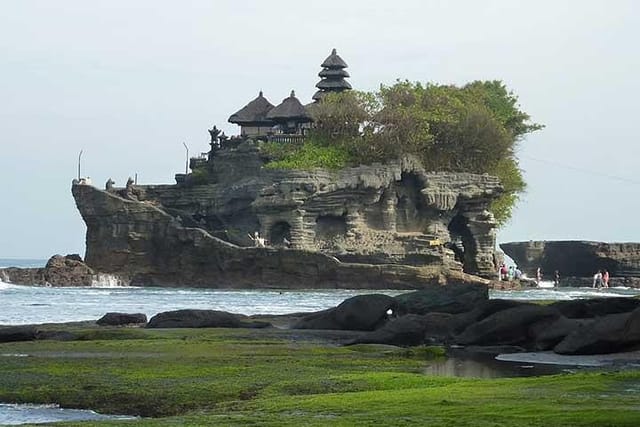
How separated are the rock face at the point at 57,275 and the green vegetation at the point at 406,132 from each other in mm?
16014

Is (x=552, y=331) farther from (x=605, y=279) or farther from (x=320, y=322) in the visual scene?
(x=605, y=279)

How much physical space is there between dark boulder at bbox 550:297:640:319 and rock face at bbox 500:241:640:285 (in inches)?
3059

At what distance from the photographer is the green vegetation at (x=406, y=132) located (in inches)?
4028

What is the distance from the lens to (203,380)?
82.8 feet

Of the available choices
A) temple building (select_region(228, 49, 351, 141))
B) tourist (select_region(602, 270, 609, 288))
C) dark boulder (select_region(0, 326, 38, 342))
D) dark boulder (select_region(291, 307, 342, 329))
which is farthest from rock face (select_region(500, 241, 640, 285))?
dark boulder (select_region(0, 326, 38, 342))

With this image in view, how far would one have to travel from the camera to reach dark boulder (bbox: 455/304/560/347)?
34.8m

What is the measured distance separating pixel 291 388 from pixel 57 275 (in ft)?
258

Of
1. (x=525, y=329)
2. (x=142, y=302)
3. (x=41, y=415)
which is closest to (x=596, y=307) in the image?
(x=525, y=329)

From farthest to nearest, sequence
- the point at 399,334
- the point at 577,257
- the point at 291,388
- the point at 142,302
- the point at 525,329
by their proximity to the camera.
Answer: the point at 577,257, the point at 142,302, the point at 399,334, the point at 525,329, the point at 291,388

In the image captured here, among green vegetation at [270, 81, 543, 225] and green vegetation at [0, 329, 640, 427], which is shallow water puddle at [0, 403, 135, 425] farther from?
green vegetation at [270, 81, 543, 225]

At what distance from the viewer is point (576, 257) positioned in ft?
396

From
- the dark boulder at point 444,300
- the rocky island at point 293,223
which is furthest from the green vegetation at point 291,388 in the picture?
the rocky island at point 293,223

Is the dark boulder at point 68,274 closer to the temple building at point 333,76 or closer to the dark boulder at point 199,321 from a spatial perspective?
the temple building at point 333,76

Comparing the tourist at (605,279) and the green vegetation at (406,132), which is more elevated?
the green vegetation at (406,132)
